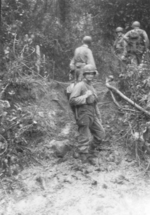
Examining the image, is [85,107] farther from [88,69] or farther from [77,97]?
[88,69]

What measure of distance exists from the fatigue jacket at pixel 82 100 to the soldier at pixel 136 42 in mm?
4018

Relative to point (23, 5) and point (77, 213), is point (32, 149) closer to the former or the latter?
point (77, 213)

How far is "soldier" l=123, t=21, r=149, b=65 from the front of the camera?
1020 centimetres

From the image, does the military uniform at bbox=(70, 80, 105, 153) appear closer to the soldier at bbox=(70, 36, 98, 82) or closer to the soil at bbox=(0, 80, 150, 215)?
the soil at bbox=(0, 80, 150, 215)

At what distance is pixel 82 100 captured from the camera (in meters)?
6.56

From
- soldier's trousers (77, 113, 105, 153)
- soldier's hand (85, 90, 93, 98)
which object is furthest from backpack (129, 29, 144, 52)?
soldier's trousers (77, 113, 105, 153)

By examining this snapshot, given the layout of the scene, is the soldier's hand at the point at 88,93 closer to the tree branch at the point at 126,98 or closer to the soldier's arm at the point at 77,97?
the soldier's arm at the point at 77,97

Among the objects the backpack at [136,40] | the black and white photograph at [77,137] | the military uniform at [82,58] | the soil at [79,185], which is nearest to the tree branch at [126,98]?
the black and white photograph at [77,137]

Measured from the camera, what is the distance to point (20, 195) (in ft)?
20.2

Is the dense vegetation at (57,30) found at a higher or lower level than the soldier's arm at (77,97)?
higher

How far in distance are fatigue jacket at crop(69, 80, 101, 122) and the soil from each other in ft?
3.53

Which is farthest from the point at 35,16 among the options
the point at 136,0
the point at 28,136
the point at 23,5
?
the point at 28,136

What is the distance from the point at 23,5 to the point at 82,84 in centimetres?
744

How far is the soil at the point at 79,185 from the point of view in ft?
19.1
